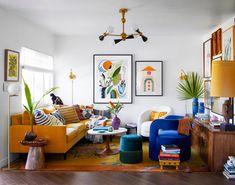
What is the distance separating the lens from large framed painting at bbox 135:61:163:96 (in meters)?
6.85

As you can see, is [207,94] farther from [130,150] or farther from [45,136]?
[45,136]

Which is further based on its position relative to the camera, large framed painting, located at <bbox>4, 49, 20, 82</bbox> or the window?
the window

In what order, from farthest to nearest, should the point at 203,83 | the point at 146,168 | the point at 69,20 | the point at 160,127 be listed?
1. the point at 203,83
2. the point at 69,20
3. the point at 160,127
4. the point at 146,168

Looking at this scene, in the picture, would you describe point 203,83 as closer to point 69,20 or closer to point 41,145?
point 69,20

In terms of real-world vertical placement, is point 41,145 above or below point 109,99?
below

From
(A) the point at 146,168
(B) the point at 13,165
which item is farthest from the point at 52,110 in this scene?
(A) the point at 146,168

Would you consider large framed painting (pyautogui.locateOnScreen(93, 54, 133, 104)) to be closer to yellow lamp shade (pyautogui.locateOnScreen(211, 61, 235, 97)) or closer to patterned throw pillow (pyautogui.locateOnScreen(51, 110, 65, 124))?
patterned throw pillow (pyautogui.locateOnScreen(51, 110, 65, 124))

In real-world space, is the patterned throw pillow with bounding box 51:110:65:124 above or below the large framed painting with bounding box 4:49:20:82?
below

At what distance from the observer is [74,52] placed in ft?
23.0

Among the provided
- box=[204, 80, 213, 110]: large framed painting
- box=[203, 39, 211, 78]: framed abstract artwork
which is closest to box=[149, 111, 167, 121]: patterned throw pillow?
box=[204, 80, 213, 110]: large framed painting

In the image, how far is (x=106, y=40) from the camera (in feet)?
22.7

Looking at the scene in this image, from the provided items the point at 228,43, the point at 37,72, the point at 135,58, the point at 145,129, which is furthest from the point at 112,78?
the point at 228,43

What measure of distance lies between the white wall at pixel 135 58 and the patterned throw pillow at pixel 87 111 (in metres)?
0.31

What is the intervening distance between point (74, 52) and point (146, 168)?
12.6ft
